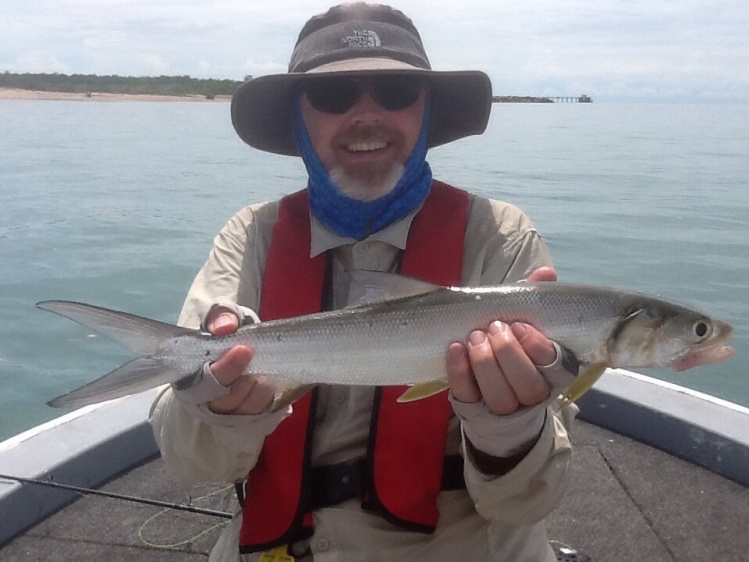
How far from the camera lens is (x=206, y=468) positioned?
3021mm

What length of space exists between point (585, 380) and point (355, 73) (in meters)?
1.75

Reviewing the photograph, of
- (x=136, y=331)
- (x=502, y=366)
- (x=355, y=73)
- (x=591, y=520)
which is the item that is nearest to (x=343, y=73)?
(x=355, y=73)

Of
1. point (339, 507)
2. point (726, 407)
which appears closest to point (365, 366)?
point (339, 507)

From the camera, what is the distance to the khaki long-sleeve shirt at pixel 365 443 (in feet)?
9.30

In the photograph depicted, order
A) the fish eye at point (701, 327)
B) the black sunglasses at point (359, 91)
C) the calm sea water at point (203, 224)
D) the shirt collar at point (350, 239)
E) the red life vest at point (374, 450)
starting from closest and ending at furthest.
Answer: the fish eye at point (701, 327) → the red life vest at point (374, 450) → the shirt collar at point (350, 239) → the black sunglasses at point (359, 91) → the calm sea water at point (203, 224)

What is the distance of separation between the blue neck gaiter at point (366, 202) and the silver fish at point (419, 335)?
2.25ft

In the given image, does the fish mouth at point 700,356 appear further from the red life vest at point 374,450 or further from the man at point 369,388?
the red life vest at point 374,450

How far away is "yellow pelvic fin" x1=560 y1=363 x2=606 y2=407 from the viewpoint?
273 cm

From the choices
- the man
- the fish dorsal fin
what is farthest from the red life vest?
the fish dorsal fin

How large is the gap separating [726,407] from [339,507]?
3.56 metres

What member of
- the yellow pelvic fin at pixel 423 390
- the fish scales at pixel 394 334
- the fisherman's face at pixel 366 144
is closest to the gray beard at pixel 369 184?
the fisherman's face at pixel 366 144

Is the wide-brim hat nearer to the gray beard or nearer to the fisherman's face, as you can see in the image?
the fisherman's face

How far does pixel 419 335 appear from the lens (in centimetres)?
271

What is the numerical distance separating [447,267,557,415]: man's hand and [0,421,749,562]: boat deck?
231cm
